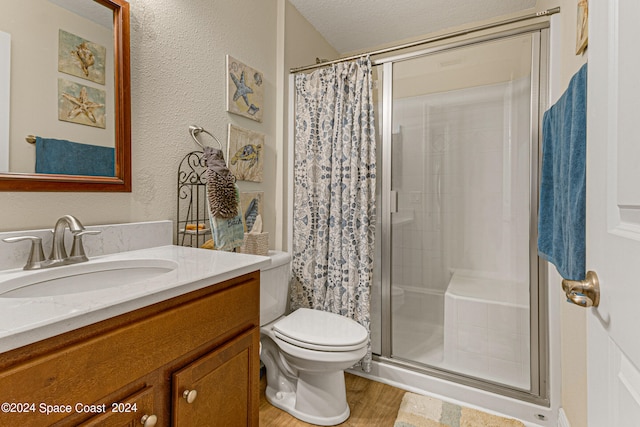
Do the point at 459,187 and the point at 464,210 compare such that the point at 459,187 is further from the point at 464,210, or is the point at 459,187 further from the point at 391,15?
the point at 391,15

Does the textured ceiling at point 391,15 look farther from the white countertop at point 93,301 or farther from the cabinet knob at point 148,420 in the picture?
the cabinet knob at point 148,420

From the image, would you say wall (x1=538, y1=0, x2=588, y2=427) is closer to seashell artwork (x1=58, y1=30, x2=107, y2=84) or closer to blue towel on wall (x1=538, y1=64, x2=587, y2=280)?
blue towel on wall (x1=538, y1=64, x2=587, y2=280)

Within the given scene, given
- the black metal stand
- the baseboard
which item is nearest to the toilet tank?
the black metal stand

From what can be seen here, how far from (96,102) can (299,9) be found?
1.59m

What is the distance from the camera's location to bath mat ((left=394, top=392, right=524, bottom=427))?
1.53 m

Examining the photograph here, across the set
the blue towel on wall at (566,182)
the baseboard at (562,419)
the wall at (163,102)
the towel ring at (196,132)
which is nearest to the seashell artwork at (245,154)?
the wall at (163,102)

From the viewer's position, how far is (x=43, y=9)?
3.33 ft

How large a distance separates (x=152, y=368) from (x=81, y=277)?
463mm

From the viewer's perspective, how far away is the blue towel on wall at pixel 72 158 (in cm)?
102

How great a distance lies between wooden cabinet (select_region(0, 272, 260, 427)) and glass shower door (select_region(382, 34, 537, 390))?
1.17 m

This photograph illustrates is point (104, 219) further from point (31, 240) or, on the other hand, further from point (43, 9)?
point (43, 9)

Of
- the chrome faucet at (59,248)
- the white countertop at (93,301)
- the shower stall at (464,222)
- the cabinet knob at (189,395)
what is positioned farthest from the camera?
the shower stall at (464,222)

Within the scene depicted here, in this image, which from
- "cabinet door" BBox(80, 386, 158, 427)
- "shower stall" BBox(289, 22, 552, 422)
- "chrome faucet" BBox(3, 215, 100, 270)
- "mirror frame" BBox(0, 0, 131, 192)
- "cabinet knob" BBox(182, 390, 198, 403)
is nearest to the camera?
"cabinet door" BBox(80, 386, 158, 427)

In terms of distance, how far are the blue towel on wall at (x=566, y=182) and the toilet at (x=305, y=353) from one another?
2.81ft
